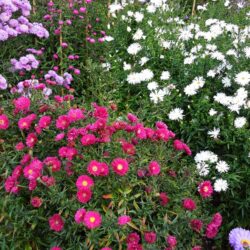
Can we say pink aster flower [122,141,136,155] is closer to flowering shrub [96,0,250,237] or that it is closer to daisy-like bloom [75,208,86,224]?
daisy-like bloom [75,208,86,224]

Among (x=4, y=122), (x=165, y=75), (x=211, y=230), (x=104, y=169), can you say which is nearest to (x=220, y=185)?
(x=211, y=230)

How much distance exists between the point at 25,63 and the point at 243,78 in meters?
1.76

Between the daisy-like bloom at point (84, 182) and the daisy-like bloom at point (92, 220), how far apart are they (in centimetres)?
13

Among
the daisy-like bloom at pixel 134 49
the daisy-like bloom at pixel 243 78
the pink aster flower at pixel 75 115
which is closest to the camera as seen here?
the pink aster flower at pixel 75 115

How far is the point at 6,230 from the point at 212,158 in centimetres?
142

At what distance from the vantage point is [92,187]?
2201 millimetres

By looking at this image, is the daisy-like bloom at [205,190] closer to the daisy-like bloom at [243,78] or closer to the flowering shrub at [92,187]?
the flowering shrub at [92,187]

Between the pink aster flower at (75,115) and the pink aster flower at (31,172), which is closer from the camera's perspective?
the pink aster flower at (31,172)

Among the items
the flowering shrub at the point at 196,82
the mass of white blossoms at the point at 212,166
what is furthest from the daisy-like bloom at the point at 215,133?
the mass of white blossoms at the point at 212,166

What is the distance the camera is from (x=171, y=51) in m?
3.67

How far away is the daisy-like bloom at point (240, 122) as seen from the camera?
300cm

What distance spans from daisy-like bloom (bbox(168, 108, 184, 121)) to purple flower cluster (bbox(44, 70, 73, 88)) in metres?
1.01

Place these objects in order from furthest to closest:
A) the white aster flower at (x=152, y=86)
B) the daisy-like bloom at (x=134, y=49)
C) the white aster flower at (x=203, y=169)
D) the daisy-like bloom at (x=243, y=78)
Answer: the daisy-like bloom at (x=134, y=49), the white aster flower at (x=152, y=86), the daisy-like bloom at (x=243, y=78), the white aster flower at (x=203, y=169)

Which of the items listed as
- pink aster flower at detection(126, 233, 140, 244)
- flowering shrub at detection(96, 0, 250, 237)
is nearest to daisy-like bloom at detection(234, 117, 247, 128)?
flowering shrub at detection(96, 0, 250, 237)
